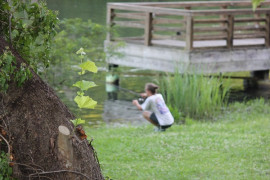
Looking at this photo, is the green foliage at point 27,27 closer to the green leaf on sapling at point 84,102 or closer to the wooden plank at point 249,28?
the green leaf on sapling at point 84,102

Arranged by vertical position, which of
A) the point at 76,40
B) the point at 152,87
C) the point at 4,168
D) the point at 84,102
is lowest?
the point at 152,87

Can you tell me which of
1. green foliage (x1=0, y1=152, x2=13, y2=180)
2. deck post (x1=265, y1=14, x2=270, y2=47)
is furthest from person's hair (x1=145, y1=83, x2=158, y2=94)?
green foliage (x1=0, y1=152, x2=13, y2=180)

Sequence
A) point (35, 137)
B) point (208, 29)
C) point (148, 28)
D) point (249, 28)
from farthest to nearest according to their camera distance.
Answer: point (249, 28), point (148, 28), point (208, 29), point (35, 137)

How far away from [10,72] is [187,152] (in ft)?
13.3

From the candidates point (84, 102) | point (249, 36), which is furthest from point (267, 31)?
point (84, 102)

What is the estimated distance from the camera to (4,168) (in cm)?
330

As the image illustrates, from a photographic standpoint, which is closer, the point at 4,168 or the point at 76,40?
the point at 4,168

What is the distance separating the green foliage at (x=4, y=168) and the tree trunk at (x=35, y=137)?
0.40 feet

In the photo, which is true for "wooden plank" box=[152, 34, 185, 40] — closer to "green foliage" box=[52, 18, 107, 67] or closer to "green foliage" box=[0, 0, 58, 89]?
"green foliage" box=[52, 18, 107, 67]

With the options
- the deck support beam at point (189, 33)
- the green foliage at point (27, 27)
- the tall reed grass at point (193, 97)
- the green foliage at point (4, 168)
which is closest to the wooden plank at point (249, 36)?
the deck support beam at point (189, 33)

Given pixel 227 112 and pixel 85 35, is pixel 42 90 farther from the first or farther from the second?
pixel 227 112

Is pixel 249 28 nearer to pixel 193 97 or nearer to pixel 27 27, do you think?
pixel 193 97

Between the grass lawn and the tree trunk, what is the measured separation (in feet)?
7.22

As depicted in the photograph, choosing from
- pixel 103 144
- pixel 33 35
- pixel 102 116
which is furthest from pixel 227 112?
pixel 33 35
